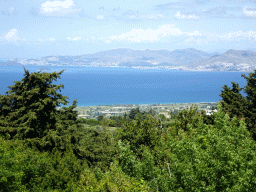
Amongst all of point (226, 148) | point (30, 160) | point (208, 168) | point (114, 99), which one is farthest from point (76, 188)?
point (114, 99)

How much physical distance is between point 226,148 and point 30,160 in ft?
35.7

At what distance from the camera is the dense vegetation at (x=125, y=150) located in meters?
11.9

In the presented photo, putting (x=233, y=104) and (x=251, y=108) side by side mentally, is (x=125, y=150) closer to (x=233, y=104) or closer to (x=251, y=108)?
(x=251, y=108)

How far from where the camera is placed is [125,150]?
1603 centimetres

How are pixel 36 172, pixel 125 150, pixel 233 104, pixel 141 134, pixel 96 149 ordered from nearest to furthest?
1. pixel 36 172
2. pixel 125 150
3. pixel 141 134
4. pixel 96 149
5. pixel 233 104

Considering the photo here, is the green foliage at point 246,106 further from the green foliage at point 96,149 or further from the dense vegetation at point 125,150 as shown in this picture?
the green foliage at point 96,149

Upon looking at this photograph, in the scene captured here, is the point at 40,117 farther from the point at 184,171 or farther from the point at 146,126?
the point at 184,171

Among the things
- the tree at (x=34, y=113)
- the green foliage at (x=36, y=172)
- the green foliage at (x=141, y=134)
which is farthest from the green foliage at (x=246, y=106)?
the tree at (x=34, y=113)

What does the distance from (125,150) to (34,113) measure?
10.4m

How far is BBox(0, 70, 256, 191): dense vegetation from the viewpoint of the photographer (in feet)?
39.1

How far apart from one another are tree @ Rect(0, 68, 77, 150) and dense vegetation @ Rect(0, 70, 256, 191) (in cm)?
9

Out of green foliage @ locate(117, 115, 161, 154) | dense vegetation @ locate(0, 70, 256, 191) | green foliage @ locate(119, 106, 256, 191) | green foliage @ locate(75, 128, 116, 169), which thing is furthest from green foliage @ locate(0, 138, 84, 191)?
green foliage @ locate(75, 128, 116, 169)

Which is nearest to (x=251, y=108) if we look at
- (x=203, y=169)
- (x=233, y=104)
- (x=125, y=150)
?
(x=233, y=104)

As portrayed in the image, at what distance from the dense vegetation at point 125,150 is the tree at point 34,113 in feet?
0.28
